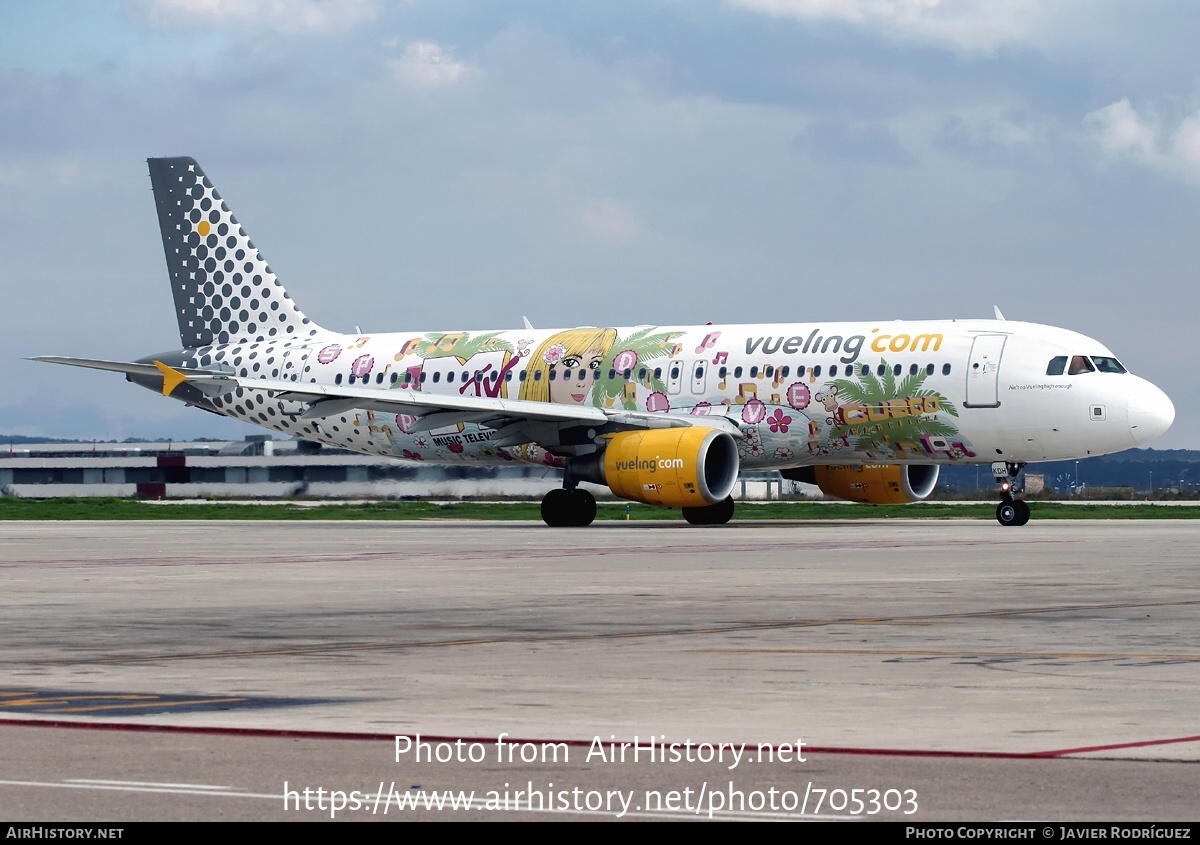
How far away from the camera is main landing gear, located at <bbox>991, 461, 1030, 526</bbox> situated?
38719mm

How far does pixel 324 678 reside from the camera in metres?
12.6

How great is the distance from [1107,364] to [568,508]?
11.8m

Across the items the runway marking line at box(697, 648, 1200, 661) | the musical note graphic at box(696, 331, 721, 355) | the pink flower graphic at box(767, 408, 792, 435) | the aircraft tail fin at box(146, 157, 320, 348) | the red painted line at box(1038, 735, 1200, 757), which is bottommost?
the runway marking line at box(697, 648, 1200, 661)

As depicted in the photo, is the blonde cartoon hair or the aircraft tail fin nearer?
the blonde cartoon hair

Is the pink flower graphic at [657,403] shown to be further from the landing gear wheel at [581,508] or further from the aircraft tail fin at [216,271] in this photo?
the aircraft tail fin at [216,271]

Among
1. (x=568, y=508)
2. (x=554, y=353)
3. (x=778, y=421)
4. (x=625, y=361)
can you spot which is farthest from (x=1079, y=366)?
(x=554, y=353)

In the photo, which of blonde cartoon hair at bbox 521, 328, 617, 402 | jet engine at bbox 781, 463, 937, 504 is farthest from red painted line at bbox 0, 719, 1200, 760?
jet engine at bbox 781, 463, 937, 504

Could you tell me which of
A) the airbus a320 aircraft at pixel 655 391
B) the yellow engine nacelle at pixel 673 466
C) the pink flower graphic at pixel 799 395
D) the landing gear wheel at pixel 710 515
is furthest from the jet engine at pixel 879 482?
the yellow engine nacelle at pixel 673 466

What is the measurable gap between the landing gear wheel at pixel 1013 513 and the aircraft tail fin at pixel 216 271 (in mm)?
18830

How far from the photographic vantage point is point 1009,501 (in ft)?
128

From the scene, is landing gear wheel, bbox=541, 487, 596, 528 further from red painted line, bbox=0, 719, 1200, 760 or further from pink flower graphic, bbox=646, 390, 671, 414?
red painted line, bbox=0, 719, 1200, 760

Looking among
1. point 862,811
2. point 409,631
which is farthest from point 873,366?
point 862,811

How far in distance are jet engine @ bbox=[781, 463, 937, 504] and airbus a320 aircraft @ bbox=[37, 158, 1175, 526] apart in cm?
5
